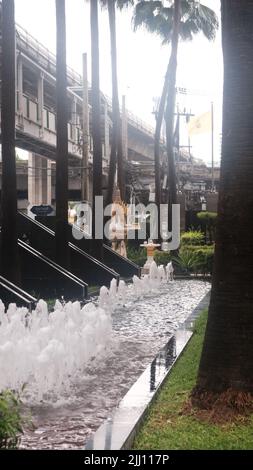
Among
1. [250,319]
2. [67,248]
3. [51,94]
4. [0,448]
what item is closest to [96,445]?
[0,448]

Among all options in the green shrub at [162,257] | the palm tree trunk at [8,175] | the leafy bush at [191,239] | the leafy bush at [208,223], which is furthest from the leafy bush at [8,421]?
the leafy bush at [208,223]

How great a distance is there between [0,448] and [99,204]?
20.9 m

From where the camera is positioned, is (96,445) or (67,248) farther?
(67,248)

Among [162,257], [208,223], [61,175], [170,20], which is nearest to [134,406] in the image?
[61,175]

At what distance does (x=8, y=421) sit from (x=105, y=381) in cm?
429

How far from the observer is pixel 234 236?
23.3 feet

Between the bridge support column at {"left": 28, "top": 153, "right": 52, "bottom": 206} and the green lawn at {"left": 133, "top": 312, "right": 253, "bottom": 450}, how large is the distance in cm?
3988

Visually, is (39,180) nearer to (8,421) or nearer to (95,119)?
(95,119)

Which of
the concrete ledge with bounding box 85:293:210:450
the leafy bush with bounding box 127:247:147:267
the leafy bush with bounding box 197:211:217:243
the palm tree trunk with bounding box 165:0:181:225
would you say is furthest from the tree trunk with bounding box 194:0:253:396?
the leafy bush with bounding box 197:211:217:243

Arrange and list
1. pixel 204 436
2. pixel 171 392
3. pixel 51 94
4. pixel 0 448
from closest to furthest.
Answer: pixel 0 448 → pixel 204 436 → pixel 171 392 → pixel 51 94

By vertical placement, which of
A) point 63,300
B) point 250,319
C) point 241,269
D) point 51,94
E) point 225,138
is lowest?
point 63,300

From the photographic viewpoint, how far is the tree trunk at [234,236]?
7.04 meters

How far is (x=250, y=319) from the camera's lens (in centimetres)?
704

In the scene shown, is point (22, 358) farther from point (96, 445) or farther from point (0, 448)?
point (0, 448)
